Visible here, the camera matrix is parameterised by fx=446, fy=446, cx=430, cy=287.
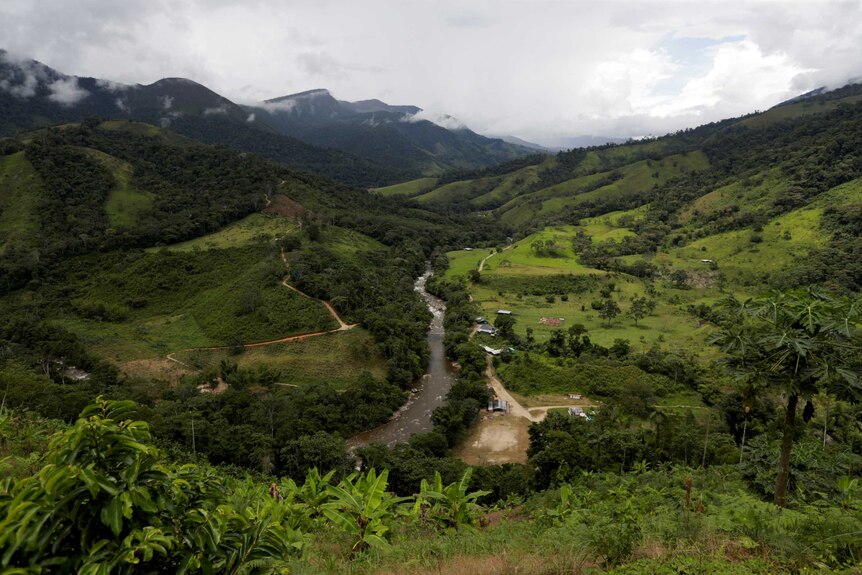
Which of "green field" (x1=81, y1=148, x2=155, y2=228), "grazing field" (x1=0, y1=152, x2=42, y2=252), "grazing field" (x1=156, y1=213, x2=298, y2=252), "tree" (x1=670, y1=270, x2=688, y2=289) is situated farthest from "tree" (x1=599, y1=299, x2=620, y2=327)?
"grazing field" (x1=0, y1=152, x2=42, y2=252)

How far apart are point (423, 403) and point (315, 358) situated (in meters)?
12.0

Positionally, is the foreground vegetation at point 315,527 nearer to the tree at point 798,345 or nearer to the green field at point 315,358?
the tree at point 798,345

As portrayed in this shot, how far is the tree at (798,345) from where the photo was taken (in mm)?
8578

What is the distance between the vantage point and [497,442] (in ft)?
123

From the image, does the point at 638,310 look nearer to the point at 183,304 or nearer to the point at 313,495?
the point at 183,304

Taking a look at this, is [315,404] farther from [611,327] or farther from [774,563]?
[611,327]

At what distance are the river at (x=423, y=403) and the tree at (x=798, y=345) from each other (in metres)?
31.3

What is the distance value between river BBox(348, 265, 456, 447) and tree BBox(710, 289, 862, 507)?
31.3 meters

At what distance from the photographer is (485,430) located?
3912 centimetres

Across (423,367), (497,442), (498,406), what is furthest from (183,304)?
(497,442)

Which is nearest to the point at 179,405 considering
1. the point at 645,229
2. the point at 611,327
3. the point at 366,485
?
the point at 366,485

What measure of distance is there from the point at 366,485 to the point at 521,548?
371 centimetres

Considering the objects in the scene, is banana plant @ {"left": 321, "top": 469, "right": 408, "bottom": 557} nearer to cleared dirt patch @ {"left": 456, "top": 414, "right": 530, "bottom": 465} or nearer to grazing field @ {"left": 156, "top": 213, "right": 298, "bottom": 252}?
cleared dirt patch @ {"left": 456, "top": 414, "right": 530, "bottom": 465}

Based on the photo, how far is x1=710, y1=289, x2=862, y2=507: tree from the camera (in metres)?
8.58
